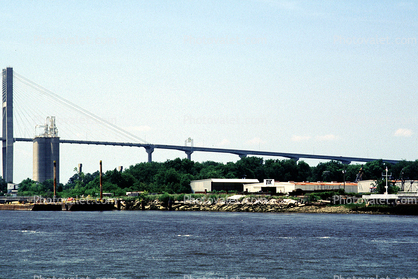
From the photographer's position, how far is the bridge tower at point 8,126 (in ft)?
568

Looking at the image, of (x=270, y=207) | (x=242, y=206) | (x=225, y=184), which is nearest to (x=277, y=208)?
(x=270, y=207)

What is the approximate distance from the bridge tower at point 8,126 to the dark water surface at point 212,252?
119034mm

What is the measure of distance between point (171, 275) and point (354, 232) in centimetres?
2961

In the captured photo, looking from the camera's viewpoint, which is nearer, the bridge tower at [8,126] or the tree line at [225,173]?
the tree line at [225,173]

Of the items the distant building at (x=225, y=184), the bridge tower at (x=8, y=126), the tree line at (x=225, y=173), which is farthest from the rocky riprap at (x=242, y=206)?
the bridge tower at (x=8, y=126)

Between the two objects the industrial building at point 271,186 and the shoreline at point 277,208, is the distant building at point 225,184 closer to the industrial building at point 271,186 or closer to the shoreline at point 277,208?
the industrial building at point 271,186

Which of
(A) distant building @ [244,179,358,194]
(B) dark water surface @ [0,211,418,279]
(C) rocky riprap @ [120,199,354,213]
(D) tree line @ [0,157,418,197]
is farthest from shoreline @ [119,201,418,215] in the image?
(D) tree line @ [0,157,418,197]

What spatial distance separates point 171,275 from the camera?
1251 inches

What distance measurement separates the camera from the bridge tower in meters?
173

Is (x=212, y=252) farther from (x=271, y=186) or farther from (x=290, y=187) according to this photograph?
(x=271, y=186)

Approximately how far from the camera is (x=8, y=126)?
576ft

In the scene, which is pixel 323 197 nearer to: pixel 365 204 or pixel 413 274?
pixel 365 204

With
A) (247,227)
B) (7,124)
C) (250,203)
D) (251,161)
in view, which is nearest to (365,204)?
(250,203)

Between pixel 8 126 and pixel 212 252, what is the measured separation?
150586 millimetres
